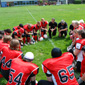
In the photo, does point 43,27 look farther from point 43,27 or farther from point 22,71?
point 22,71

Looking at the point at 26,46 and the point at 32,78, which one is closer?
the point at 32,78

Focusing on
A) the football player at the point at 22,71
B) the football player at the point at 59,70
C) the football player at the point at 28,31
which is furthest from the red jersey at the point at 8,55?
the football player at the point at 28,31

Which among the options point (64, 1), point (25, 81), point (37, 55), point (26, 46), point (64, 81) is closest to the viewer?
point (64, 81)

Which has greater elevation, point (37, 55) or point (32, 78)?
point (32, 78)

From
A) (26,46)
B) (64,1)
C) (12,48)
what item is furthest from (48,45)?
(64,1)

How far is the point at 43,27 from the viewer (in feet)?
29.9

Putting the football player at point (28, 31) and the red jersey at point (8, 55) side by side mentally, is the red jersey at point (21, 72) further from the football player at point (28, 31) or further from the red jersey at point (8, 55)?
the football player at point (28, 31)

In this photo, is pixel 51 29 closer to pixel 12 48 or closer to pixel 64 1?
pixel 12 48

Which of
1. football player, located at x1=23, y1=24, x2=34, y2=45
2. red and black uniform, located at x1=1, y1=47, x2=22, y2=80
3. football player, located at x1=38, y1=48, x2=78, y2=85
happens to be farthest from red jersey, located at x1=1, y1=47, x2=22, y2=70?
football player, located at x1=23, y1=24, x2=34, y2=45

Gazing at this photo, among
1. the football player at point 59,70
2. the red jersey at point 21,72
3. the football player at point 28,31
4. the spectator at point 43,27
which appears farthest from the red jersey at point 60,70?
the spectator at point 43,27

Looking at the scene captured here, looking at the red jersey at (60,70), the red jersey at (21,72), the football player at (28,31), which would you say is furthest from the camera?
the football player at (28,31)

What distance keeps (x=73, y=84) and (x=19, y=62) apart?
138cm

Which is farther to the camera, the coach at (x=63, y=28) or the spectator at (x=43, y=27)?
the spectator at (x=43, y=27)

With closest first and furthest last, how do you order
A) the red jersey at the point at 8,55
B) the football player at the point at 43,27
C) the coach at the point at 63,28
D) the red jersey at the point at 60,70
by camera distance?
the red jersey at the point at 60,70
the red jersey at the point at 8,55
the coach at the point at 63,28
the football player at the point at 43,27
